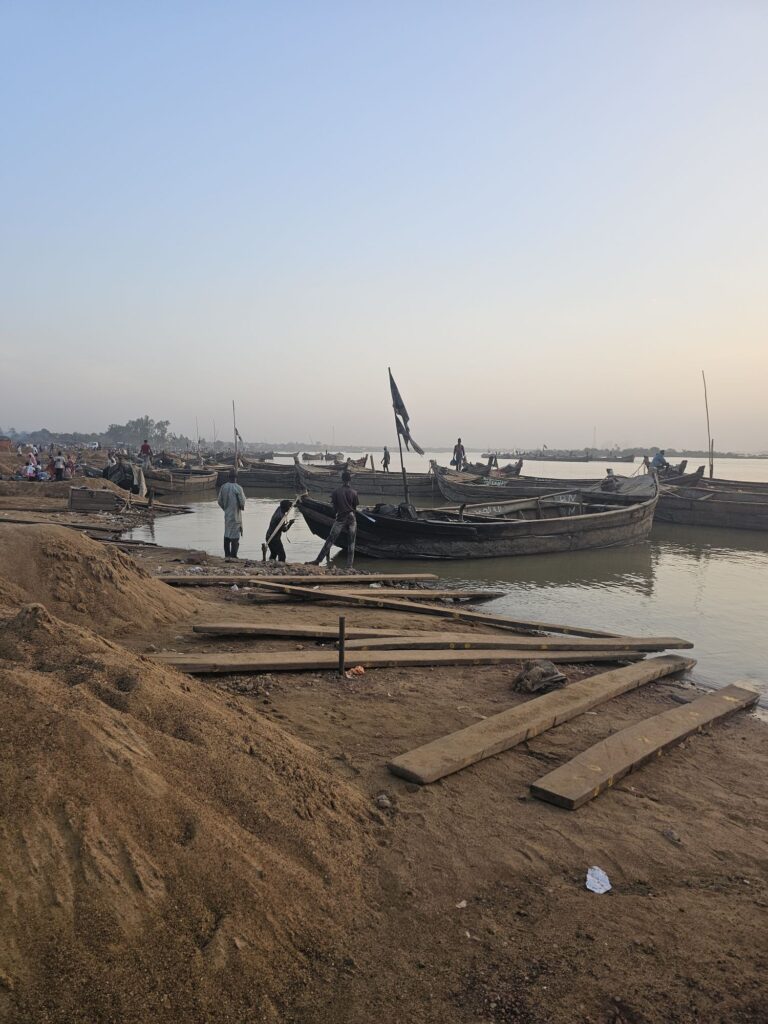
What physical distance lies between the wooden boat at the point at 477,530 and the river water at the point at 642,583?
0.28 m

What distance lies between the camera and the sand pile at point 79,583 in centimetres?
635

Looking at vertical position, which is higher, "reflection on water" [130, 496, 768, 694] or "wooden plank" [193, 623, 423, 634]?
"wooden plank" [193, 623, 423, 634]

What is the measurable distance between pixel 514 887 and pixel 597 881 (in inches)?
17.0

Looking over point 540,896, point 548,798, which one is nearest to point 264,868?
point 540,896

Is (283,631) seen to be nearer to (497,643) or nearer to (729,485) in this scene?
(497,643)

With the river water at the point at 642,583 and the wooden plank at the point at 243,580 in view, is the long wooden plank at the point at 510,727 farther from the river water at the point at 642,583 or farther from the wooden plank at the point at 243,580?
the wooden plank at the point at 243,580

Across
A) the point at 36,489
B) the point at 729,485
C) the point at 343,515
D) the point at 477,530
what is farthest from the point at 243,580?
the point at 729,485

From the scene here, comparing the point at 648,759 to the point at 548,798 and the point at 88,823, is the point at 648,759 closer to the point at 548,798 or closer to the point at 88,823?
the point at 548,798

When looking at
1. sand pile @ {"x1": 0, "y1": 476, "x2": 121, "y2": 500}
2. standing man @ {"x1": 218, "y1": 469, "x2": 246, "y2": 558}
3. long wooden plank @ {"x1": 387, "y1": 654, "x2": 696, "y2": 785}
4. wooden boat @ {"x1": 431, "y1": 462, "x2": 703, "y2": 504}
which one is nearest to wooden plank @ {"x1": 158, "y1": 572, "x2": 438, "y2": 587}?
standing man @ {"x1": 218, "y1": 469, "x2": 246, "y2": 558}

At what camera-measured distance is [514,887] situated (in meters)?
2.94

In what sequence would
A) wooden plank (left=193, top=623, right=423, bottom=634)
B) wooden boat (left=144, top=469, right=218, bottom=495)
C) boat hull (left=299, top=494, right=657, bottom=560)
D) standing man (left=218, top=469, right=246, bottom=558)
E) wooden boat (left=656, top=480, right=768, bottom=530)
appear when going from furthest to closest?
wooden boat (left=144, top=469, right=218, bottom=495)
wooden boat (left=656, top=480, right=768, bottom=530)
boat hull (left=299, top=494, right=657, bottom=560)
standing man (left=218, top=469, right=246, bottom=558)
wooden plank (left=193, top=623, right=423, bottom=634)

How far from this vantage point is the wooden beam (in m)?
6.34

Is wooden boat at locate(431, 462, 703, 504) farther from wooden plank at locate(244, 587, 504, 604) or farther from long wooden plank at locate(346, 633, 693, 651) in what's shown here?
long wooden plank at locate(346, 633, 693, 651)

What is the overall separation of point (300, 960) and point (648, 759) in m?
3.00
